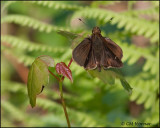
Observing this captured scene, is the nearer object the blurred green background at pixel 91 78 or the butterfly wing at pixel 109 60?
the butterfly wing at pixel 109 60

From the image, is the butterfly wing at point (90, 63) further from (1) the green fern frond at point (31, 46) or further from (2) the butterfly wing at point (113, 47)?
(1) the green fern frond at point (31, 46)

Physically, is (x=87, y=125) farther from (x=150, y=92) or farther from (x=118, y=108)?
(x=118, y=108)

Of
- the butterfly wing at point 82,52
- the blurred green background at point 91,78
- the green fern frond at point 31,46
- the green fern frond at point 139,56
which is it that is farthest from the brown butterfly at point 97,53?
the green fern frond at point 31,46

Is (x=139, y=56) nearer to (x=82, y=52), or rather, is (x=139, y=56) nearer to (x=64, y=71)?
(x=82, y=52)

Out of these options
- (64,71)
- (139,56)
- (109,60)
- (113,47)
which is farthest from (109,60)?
(139,56)

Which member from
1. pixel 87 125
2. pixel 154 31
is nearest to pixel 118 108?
pixel 87 125

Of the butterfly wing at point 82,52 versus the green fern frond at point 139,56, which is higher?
the butterfly wing at point 82,52

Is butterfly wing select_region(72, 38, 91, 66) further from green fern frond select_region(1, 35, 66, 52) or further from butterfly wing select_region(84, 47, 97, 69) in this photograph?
green fern frond select_region(1, 35, 66, 52)
